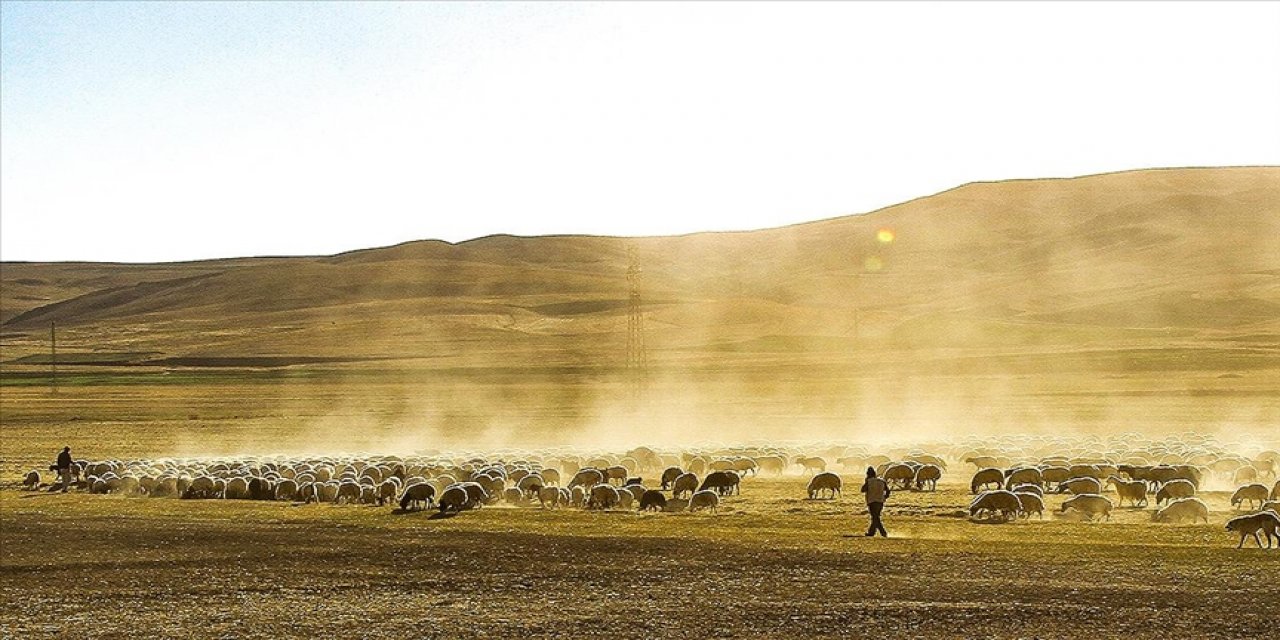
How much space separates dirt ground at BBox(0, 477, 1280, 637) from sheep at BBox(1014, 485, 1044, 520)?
37 centimetres

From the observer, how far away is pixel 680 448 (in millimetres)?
53062

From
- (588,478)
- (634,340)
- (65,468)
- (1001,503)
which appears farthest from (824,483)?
(634,340)

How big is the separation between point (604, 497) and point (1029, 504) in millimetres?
11229

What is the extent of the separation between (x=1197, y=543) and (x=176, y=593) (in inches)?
788

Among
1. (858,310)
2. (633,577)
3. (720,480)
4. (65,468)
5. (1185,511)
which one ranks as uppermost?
(858,310)

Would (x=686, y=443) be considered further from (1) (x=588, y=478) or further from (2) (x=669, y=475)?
(1) (x=588, y=478)

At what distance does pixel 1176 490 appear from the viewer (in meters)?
30.7

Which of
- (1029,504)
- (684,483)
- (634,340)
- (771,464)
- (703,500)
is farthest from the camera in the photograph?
(634,340)

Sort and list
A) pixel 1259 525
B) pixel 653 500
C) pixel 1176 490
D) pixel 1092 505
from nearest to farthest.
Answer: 1. pixel 1259 525
2. pixel 1092 505
3. pixel 1176 490
4. pixel 653 500

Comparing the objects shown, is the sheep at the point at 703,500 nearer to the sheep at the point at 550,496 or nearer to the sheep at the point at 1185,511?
the sheep at the point at 550,496

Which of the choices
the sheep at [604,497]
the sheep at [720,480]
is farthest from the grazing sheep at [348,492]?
the sheep at [720,480]

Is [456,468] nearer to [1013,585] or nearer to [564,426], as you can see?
[1013,585]

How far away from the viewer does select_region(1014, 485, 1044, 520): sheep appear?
2905 cm

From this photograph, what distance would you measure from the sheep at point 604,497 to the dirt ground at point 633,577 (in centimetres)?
166
